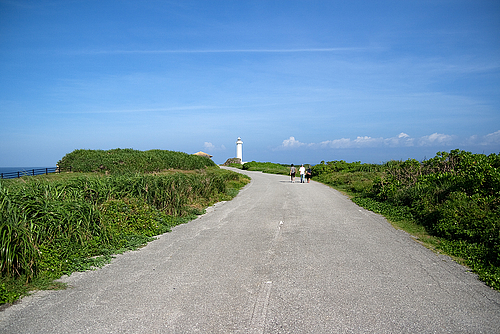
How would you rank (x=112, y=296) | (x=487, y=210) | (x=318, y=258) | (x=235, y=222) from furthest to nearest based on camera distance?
(x=235, y=222), (x=487, y=210), (x=318, y=258), (x=112, y=296)

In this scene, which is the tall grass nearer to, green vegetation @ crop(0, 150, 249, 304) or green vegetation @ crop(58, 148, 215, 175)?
green vegetation @ crop(0, 150, 249, 304)

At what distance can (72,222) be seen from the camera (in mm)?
6762

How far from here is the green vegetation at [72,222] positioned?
5281 millimetres

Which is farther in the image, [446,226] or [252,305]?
[446,226]

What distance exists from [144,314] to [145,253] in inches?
120

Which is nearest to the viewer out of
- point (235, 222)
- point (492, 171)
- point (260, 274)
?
point (260, 274)

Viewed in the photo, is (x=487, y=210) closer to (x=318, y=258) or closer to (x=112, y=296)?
(x=318, y=258)

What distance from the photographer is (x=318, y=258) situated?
6562 mm

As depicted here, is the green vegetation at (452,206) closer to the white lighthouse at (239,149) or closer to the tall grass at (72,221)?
the tall grass at (72,221)

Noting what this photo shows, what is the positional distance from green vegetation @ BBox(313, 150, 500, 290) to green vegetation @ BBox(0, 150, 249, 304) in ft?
24.2

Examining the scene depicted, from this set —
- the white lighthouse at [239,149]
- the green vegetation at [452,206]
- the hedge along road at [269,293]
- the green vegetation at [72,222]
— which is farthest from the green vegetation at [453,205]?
the white lighthouse at [239,149]

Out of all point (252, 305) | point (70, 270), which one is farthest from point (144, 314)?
point (70, 270)

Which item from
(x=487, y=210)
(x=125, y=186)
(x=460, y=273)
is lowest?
(x=460, y=273)

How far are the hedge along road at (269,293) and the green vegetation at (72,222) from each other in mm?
481
